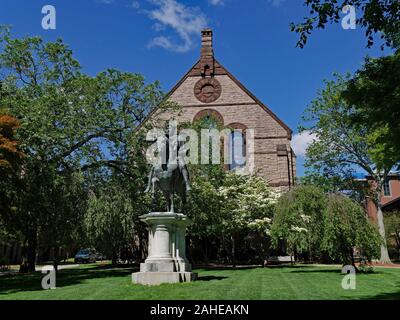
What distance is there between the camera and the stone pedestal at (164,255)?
465 inches

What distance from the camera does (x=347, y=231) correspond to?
16594 millimetres

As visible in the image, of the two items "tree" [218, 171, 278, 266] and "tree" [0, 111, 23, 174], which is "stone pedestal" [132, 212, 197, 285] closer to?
"tree" [0, 111, 23, 174]

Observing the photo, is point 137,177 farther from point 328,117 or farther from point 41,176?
point 328,117

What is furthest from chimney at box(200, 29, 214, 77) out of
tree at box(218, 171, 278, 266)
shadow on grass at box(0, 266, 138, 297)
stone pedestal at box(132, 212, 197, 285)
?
stone pedestal at box(132, 212, 197, 285)

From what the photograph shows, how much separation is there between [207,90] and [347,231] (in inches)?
863

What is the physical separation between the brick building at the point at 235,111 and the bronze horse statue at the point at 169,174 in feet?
61.7

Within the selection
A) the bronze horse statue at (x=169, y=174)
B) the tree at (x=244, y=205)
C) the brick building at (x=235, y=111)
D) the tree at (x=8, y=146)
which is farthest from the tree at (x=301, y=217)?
the brick building at (x=235, y=111)

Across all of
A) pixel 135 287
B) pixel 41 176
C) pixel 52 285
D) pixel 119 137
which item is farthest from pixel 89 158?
pixel 135 287

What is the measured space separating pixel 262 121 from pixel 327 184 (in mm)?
7515

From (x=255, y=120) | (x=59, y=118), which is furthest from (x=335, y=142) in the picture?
(x=59, y=118)

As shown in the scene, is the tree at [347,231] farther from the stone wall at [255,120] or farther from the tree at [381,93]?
the stone wall at [255,120]

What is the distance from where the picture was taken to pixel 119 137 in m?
19.7

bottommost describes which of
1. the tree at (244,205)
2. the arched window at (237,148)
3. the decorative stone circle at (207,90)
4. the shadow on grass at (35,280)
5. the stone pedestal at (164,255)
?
the shadow on grass at (35,280)

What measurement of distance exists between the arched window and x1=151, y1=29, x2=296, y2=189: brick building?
0.09 metres
